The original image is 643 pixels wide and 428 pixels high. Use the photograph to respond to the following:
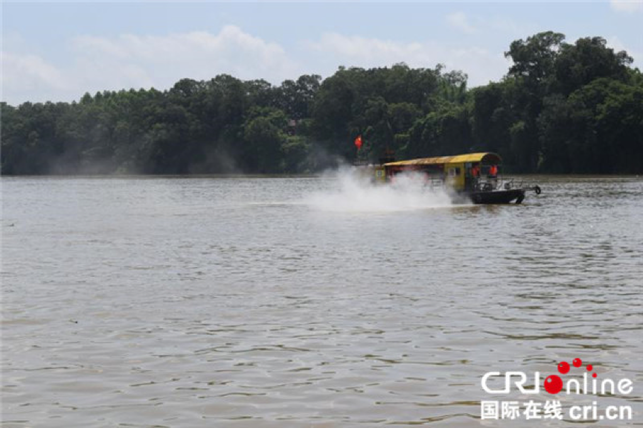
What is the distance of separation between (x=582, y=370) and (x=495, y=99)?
134m

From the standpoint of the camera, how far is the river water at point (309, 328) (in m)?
9.58

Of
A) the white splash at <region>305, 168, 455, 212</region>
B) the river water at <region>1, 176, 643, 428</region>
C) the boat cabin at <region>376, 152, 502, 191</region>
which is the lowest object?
the river water at <region>1, 176, 643, 428</region>

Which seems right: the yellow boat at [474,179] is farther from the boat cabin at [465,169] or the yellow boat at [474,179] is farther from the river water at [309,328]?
the river water at [309,328]

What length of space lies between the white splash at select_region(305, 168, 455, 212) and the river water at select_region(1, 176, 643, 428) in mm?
24030

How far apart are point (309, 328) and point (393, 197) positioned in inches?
1825

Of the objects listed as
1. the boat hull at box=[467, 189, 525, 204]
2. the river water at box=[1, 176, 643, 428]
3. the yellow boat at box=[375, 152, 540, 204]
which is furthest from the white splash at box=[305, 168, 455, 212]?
the river water at box=[1, 176, 643, 428]

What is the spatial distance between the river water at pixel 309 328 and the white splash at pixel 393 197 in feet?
78.8

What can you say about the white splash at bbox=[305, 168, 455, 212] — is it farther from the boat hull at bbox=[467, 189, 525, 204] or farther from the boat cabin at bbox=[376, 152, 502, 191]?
the boat hull at bbox=[467, 189, 525, 204]

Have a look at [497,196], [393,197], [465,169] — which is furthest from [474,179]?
[393,197]

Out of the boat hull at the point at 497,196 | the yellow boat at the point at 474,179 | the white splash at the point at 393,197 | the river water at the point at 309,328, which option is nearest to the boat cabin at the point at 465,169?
the yellow boat at the point at 474,179

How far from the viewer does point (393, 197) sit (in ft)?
196

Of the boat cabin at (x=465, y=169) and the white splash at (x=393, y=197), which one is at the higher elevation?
the boat cabin at (x=465, y=169)

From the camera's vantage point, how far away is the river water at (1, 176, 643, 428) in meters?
9.58

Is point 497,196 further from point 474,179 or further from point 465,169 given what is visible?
point 465,169
